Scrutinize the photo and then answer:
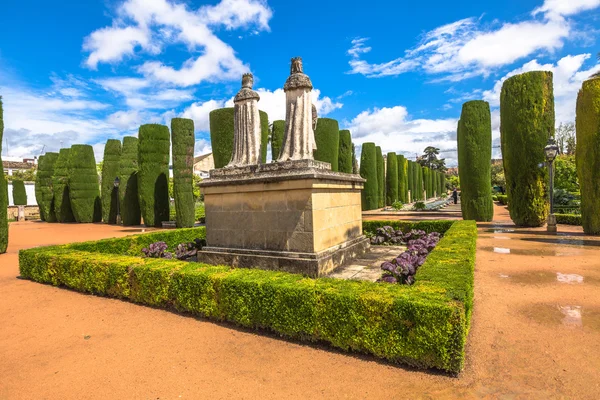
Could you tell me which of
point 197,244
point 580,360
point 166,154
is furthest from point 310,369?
point 166,154

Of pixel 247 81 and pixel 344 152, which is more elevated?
pixel 344 152

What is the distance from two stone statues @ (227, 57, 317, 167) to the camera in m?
7.31

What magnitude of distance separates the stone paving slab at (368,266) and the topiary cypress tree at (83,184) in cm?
2296

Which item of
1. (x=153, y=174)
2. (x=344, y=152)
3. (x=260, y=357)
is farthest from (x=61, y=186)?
(x=260, y=357)

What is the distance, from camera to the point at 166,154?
66.7 feet

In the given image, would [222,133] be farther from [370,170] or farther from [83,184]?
[370,170]

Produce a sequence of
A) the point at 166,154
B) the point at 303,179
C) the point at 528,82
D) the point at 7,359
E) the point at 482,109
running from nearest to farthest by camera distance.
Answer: the point at 7,359
the point at 303,179
the point at 528,82
the point at 482,109
the point at 166,154

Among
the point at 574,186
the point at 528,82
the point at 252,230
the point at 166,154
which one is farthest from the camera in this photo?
the point at 574,186

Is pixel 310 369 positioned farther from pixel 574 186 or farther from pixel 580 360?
pixel 574 186

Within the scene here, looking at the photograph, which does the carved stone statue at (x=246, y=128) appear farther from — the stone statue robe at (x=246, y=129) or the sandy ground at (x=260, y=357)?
the sandy ground at (x=260, y=357)

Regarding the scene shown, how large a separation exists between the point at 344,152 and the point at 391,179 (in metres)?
11.8

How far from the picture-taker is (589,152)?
11.9m

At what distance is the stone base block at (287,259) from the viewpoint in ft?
21.6

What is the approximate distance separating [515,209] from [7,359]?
17.5 m
